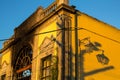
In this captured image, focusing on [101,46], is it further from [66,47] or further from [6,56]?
[6,56]

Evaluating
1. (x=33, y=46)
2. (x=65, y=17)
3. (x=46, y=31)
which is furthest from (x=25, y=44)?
(x=65, y=17)

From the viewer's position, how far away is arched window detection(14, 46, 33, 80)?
72.5 feet

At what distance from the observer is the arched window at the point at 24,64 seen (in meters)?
22.1

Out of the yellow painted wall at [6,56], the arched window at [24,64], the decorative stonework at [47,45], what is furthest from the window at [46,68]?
the yellow painted wall at [6,56]

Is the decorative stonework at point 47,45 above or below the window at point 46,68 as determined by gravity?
above

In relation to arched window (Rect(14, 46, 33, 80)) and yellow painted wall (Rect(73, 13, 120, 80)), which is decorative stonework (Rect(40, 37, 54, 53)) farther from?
arched window (Rect(14, 46, 33, 80))

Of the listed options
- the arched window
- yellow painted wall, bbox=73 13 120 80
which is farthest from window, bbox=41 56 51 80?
yellow painted wall, bbox=73 13 120 80

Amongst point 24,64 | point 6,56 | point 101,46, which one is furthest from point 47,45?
point 6,56

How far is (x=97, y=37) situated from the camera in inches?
806

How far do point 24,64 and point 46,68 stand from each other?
12.5ft

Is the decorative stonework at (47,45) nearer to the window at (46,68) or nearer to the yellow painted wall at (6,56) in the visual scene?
the window at (46,68)

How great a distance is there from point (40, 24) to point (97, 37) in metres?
4.18

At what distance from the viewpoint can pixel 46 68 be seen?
19.7 meters

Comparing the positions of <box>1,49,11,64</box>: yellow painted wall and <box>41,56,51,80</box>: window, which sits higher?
<box>1,49,11,64</box>: yellow painted wall
